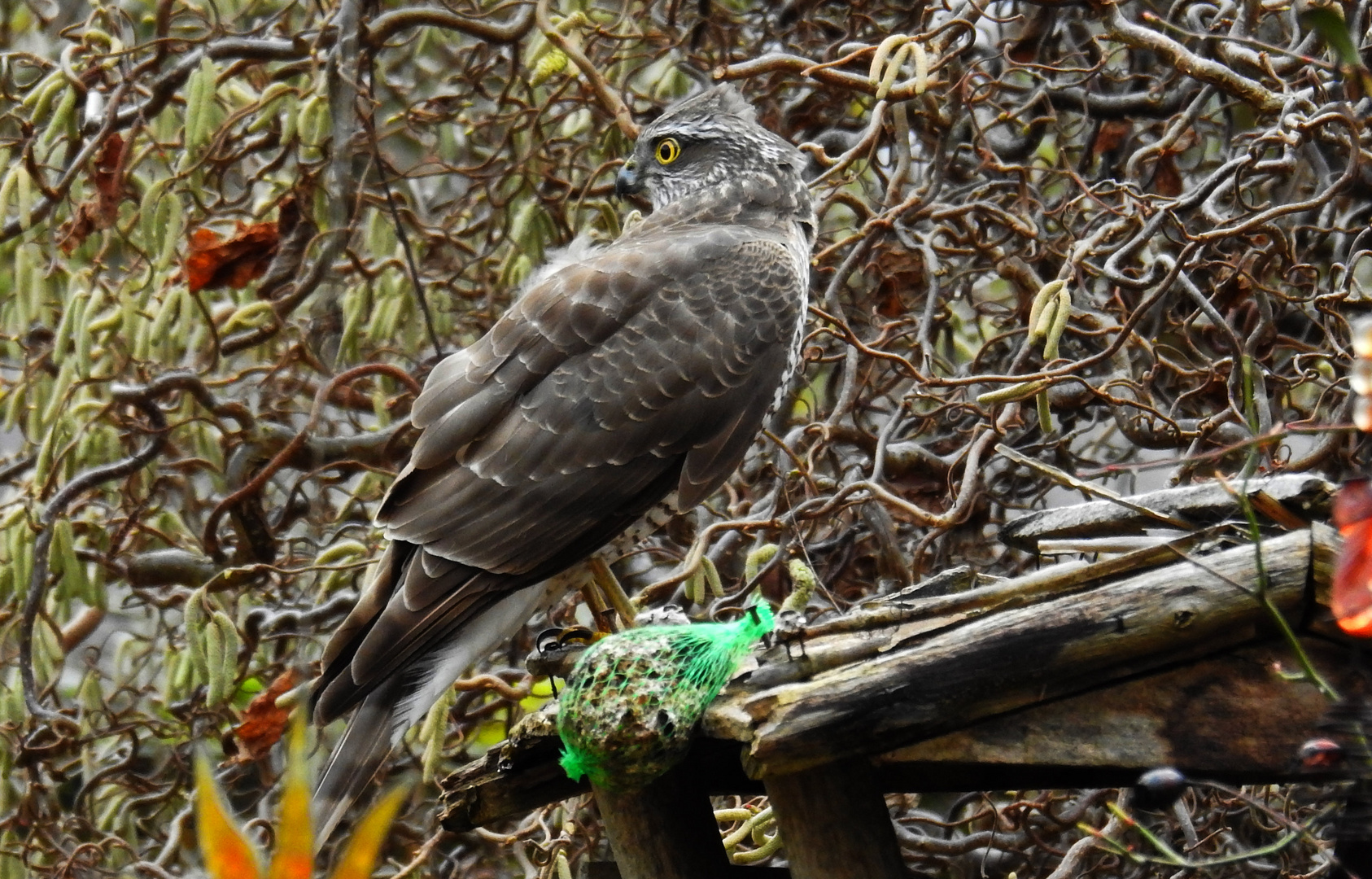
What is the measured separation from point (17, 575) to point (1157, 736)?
304 centimetres

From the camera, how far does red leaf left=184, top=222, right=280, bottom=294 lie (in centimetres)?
404

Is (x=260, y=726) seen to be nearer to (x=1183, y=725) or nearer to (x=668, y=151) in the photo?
(x=668, y=151)

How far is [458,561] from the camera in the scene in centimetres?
327

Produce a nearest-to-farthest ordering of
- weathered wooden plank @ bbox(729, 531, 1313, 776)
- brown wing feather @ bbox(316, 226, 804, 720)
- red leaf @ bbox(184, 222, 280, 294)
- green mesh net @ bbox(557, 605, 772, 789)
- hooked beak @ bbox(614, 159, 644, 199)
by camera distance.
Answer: weathered wooden plank @ bbox(729, 531, 1313, 776), green mesh net @ bbox(557, 605, 772, 789), brown wing feather @ bbox(316, 226, 804, 720), red leaf @ bbox(184, 222, 280, 294), hooked beak @ bbox(614, 159, 644, 199)

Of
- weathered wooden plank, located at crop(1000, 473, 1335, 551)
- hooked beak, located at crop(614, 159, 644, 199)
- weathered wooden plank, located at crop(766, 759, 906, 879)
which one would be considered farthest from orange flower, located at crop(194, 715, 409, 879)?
hooked beak, located at crop(614, 159, 644, 199)

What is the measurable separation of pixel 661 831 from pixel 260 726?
1.69m

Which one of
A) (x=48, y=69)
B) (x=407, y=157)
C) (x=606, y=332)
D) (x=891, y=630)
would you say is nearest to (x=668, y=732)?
(x=891, y=630)

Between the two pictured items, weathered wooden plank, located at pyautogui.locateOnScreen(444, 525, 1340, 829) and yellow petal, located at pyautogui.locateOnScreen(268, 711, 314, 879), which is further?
weathered wooden plank, located at pyautogui.locateOnScreen(444, 525, 1340, 829)

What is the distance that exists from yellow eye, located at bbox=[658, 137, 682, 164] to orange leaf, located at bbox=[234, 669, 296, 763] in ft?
5.74

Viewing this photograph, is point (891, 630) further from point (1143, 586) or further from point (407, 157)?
point (407, 157)

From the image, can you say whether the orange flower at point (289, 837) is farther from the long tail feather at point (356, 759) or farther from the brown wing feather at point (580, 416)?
the brown wing feather at point (580, 416)

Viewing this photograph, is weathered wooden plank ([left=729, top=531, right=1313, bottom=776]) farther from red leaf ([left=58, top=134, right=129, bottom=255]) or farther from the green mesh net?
red leaf ([left=58, top=134, right=129, bottom=255])

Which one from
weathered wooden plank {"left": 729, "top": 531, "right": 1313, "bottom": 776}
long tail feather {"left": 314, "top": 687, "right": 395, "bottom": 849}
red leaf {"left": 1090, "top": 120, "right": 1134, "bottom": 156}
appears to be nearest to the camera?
weathered wooden plank {"left": 729, "top": 531, "right": 1313, "bottom": 776}

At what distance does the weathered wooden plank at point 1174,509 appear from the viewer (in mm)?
1948
